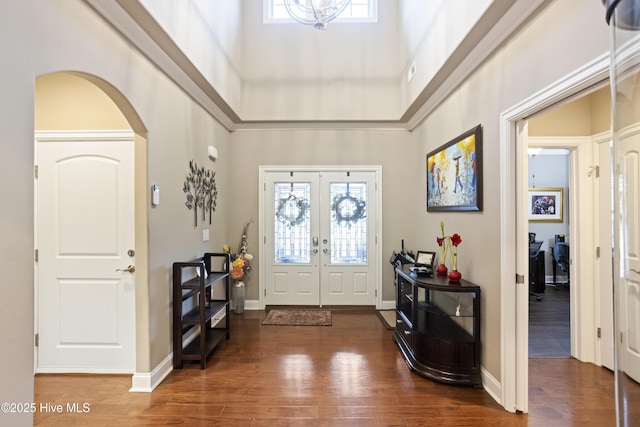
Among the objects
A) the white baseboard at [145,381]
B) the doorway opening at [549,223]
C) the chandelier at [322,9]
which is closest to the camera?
the white baseboard at [145,381]

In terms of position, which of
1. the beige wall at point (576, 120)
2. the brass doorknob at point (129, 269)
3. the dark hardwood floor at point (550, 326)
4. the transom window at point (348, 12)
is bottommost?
the dark hardwood floor at point (550, 326)

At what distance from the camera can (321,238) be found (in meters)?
4.75

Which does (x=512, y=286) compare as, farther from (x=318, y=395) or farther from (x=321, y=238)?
(x=321, y=238)

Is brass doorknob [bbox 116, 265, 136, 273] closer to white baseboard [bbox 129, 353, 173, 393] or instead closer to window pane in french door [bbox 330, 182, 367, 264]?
white baseboard [bbox 129, 353, 173, 393]

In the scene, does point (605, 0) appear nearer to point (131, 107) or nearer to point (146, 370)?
point (131, 107)

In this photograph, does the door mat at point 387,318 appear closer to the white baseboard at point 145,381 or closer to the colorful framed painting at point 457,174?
the colorful framed painting at point 457,174

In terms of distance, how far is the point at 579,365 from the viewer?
2883 millimetres

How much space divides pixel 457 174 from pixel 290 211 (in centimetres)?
259

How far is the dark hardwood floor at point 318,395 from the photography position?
213 centimetres

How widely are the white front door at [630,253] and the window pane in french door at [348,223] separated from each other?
3.78 meters

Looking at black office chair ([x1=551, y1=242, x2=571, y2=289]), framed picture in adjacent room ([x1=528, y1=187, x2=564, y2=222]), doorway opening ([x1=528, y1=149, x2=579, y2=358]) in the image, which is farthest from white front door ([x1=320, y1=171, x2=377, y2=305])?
black office chair ([x1=551, y1=242, x2=571, y2=289])

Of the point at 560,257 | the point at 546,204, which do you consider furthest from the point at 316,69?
the point at 560,257

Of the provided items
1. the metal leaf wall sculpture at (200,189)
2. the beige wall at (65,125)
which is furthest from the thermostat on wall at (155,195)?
the metal leaf wall sculpture at (200,189)

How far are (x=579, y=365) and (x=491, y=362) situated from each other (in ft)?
4.09
